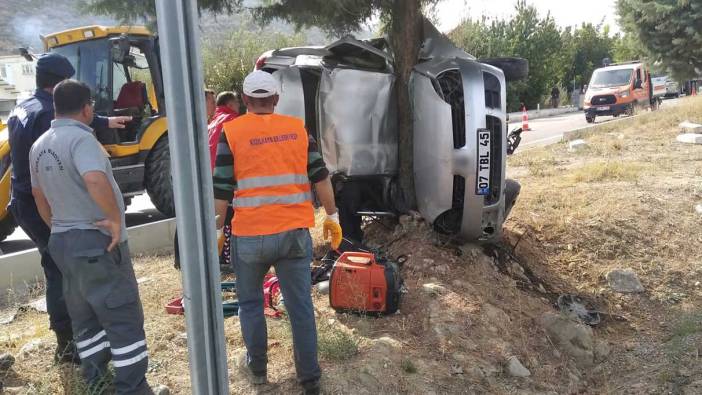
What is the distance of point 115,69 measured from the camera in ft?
24.0

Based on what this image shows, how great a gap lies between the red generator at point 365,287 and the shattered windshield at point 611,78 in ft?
66.8

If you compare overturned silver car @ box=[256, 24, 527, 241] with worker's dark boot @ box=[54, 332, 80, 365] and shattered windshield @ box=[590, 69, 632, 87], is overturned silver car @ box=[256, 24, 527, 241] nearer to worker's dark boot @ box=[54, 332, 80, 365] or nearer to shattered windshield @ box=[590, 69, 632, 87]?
worker's dark boot @ box=[54, 332, 80, 365]

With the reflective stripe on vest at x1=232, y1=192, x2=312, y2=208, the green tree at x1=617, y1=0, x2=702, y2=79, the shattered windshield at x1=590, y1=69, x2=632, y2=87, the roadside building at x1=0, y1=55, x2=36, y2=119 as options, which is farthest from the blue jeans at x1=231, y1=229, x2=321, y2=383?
the shattered windshield at x1=590, y1=69, x2=632, y2=87

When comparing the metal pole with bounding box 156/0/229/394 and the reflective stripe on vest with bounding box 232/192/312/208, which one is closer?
the metal pole with bounding box 156/0/229/394

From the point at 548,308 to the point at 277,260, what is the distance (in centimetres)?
260

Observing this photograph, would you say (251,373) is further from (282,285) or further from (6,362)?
(6,362)

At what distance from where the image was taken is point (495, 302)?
4.46 meters

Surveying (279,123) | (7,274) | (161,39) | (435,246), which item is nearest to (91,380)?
(279,123)

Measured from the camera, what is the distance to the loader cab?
23.7ft

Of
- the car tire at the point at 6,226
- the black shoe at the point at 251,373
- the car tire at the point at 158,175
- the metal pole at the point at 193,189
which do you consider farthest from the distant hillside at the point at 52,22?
the metal pole at the point at 193,189

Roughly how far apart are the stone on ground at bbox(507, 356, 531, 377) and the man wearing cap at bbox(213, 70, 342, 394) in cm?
132

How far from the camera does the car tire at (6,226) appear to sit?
6.42m

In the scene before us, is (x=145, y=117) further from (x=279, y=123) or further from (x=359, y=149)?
(x=279, y=123)

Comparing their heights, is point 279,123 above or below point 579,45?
below
